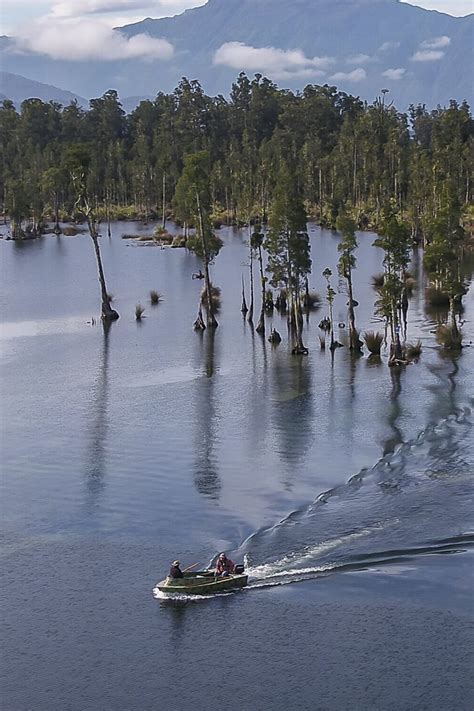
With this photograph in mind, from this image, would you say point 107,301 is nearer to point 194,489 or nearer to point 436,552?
point 194,489

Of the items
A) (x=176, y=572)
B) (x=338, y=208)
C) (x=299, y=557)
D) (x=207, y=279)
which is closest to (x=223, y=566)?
(x=176, y=572)

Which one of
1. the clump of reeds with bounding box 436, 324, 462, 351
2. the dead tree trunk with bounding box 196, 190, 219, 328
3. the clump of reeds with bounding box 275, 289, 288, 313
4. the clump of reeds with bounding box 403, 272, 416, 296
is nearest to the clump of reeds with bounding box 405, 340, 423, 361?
the clump of reeds with bounding box 436, 324, 462, 351

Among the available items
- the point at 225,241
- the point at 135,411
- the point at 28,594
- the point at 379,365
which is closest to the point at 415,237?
the point at 225,241

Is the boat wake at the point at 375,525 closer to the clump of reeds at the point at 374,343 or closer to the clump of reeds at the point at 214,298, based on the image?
the clump of reeds at the point at 374,343

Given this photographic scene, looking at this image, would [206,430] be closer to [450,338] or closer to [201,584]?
[201,584]

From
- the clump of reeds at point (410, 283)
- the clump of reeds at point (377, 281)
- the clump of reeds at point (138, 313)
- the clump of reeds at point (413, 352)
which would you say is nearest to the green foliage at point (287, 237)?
the clump of reeds at point (413, 352)
